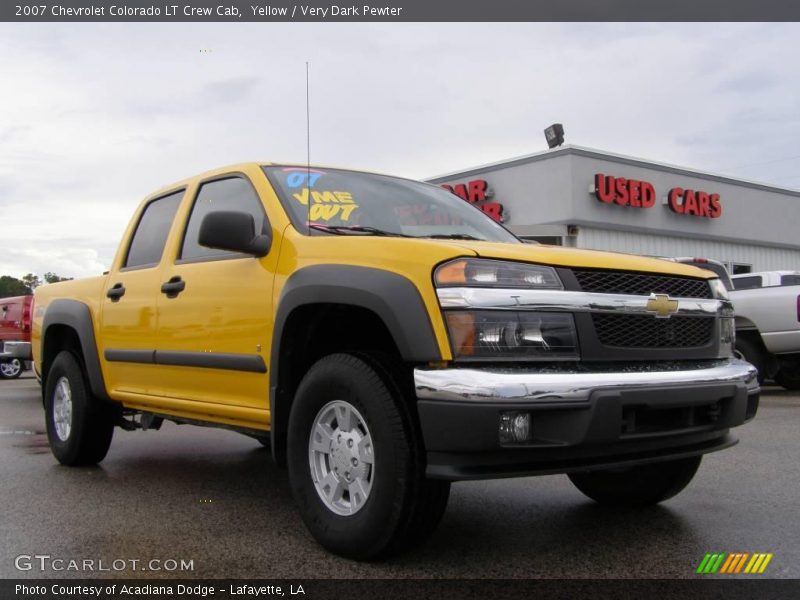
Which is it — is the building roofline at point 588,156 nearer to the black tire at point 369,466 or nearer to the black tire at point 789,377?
the black tire at point 789,377

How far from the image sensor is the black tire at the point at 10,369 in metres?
17.2

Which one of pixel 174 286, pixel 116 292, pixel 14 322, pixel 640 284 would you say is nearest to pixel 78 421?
pixel 116 292

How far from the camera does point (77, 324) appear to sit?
225 inches

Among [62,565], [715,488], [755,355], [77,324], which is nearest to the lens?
[62,565]

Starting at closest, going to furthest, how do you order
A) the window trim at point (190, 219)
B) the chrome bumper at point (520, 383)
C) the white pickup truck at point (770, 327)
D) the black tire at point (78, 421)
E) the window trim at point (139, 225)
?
1. the chrome bumper at point (520, 383)
2. the window trim at point (190, 219)
3. the window trim at point (139, 225)
4. the black tire at point (78, 421)
5. the white pickup truck at point (770, 327)

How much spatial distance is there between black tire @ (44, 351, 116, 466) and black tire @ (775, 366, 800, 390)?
877cm

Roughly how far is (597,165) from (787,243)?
10.6m

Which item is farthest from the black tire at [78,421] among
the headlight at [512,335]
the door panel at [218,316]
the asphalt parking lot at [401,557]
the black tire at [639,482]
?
the headlight at [512,335]

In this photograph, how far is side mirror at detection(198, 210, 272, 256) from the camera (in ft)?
12.7

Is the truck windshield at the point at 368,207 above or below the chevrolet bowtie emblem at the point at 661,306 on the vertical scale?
above

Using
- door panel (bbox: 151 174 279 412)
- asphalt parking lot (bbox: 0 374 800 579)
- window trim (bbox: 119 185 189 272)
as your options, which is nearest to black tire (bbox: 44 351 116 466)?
asphalt parking lot (bbox: 0 374 800 579)

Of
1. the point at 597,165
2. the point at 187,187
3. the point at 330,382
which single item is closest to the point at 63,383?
the point at 187,187

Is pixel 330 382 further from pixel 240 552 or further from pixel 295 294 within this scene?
pixel 240 552

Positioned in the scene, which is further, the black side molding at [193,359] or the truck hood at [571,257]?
the black side molding at [193,359]
